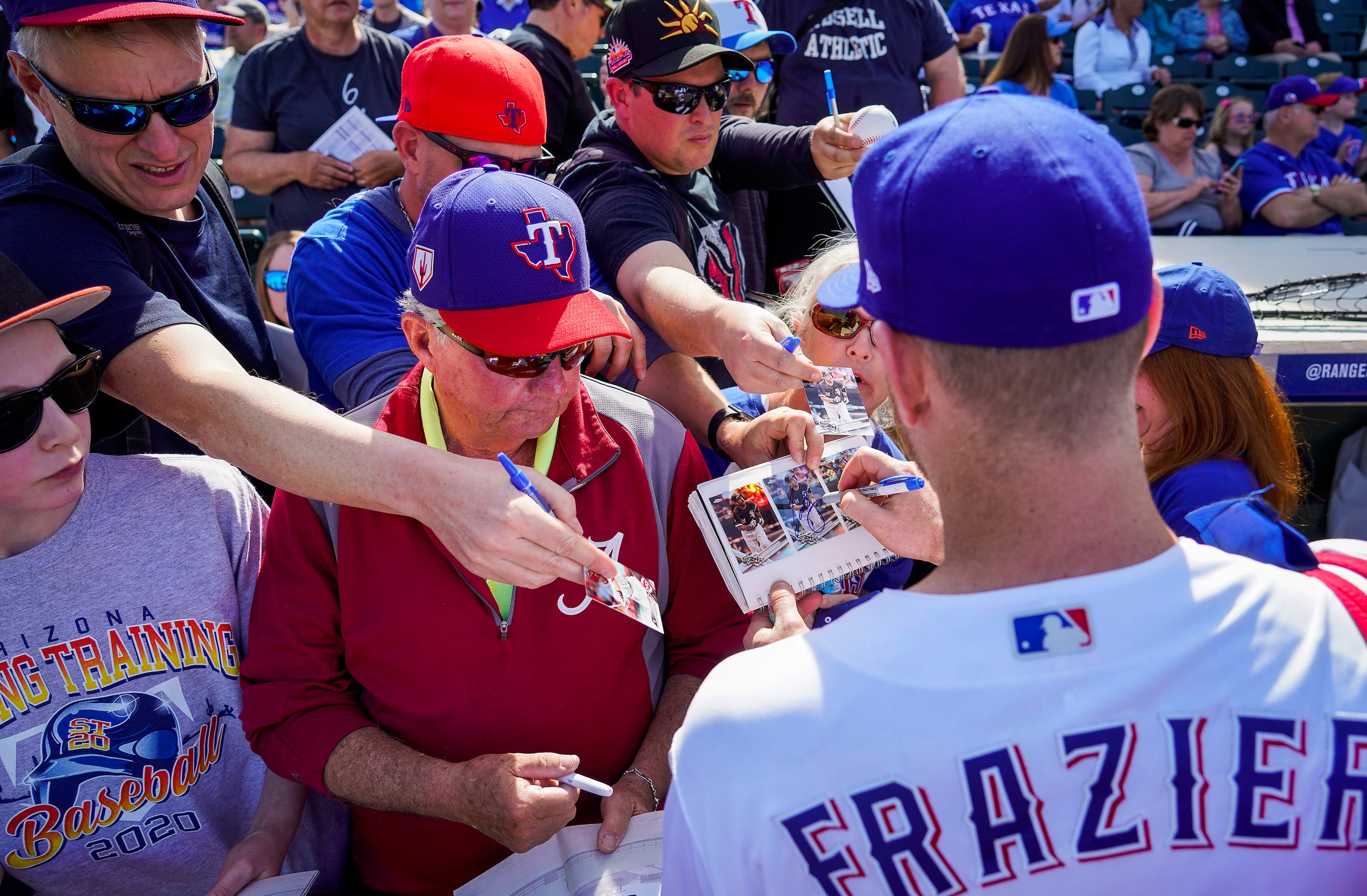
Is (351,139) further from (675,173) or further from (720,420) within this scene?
(720,420)

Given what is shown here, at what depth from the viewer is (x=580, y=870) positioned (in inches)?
71.2

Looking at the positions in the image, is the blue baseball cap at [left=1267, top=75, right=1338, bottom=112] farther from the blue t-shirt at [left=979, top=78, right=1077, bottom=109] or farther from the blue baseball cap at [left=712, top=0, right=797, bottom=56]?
the blue baseball cap at [left=712, top=0, right=797, bottom=56]

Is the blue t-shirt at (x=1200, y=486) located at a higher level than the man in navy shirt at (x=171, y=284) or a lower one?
lower

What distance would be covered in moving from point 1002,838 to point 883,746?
0.16m

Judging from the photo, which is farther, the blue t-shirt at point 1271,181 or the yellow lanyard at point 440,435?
the blue t-shirt at point 1271,181

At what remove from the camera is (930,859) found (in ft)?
3.24

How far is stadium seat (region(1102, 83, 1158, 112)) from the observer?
8.80 meters

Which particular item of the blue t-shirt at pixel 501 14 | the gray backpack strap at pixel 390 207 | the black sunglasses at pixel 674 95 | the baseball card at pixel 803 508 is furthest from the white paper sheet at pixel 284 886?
the blue t-shirt at pixel 501 14

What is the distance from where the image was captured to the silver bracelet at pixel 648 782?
1969 millimetres

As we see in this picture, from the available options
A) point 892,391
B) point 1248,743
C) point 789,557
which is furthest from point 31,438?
point 1248,743

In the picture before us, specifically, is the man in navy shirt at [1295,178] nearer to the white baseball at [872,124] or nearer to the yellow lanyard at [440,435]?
the white baseball at [872,124]

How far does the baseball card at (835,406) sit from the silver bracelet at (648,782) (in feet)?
2.63

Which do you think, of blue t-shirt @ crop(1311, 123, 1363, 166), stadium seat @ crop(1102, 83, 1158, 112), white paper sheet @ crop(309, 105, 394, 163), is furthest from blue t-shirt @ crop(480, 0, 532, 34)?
blue t-shirt @ crop(1311, 123, 1363, 166)

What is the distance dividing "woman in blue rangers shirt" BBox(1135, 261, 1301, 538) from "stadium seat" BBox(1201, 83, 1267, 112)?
8.48 metres
